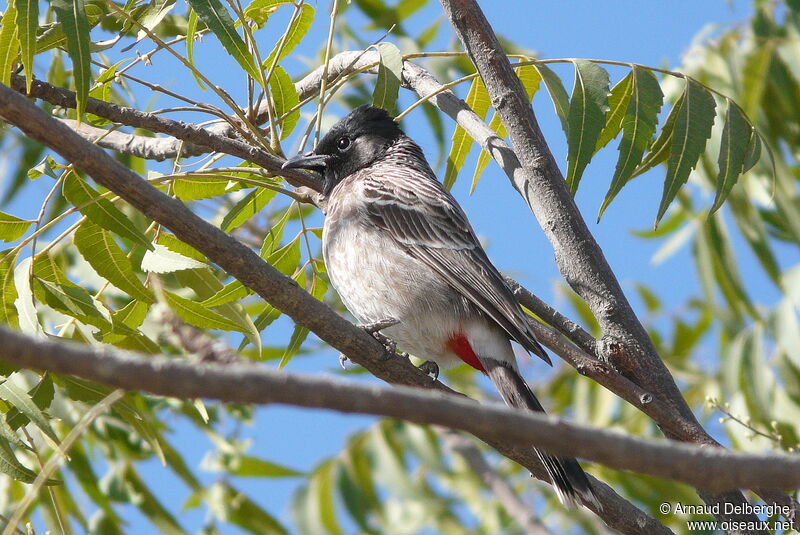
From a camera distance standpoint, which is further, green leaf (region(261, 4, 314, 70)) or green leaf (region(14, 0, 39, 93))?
green leaf (region(261, 4, 314, 70))

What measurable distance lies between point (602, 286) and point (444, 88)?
86 centimetres

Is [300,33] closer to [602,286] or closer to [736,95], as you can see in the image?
[602,286]

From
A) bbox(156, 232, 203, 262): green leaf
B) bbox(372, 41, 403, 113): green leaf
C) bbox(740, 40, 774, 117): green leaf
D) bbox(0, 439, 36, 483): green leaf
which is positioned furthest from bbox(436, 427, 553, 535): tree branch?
bbox(740, 40, 774, 117): green leaf

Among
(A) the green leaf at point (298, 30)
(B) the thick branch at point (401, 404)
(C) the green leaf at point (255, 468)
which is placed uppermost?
(A) the green leaf at point (298, 30)

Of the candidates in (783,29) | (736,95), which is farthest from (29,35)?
(783,29)

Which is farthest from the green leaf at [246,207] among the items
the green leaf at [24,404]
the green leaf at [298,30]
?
the green leaf at [24,404]

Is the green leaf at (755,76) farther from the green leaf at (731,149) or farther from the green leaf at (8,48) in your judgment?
the green leaf at (8,48)

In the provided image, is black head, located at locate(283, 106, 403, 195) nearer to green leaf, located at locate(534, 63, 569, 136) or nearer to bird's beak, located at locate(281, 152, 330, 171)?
bird's beak, located at locate(281, 152, 330, 171)

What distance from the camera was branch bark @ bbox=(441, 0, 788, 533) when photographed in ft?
8.18

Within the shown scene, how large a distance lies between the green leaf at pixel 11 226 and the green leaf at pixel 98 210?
1.00 feet

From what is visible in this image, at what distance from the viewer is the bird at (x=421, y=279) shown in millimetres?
3377

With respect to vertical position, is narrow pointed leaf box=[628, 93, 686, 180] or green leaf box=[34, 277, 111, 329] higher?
narrow pointed leaf box=[628, 93, 686, 180]

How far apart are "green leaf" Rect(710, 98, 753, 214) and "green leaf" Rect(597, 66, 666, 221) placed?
0.81ft

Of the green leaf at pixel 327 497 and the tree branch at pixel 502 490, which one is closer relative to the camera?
the tree branch at pixel 502 490
